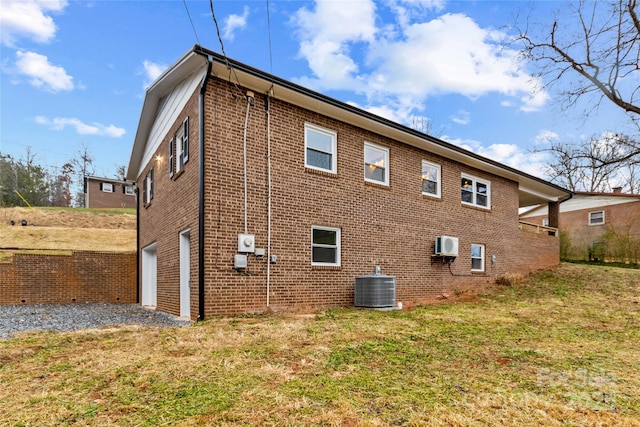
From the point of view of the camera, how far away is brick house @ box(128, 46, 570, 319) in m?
7.50

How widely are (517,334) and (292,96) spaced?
21.7 ft

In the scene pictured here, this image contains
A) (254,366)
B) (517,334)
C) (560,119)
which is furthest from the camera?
(560,119)

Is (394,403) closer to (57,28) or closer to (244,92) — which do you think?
(244,92)

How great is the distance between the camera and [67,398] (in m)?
2.96

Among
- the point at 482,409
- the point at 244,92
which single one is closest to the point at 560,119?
the point at 244,92

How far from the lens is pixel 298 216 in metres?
8.60

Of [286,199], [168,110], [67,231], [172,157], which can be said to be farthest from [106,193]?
[286,199]

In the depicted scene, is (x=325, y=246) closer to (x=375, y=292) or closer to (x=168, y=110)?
(x=375, y=292)

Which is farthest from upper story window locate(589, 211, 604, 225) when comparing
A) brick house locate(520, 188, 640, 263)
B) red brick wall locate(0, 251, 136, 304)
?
red brick wall locate(0, 251, 136, 304)

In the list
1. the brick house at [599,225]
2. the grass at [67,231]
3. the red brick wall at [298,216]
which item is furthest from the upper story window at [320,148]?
the brick house at [599,225]

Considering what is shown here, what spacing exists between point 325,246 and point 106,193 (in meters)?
34.9

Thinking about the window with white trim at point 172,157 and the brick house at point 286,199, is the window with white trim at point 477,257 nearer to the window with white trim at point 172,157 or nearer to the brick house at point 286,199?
the brick house at point 286,199

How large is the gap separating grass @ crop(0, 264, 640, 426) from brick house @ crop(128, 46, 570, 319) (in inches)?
67.9

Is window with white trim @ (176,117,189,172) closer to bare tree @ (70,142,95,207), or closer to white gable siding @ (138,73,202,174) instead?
white gable siding @ (138,73,202,174)
